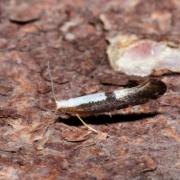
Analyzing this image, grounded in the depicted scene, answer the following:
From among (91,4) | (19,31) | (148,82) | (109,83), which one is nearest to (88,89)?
(109,83)

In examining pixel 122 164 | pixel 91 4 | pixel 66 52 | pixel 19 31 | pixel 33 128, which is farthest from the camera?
pixel 91 4

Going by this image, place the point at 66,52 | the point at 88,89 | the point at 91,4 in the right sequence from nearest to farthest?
the point at 88,89, the point at 66,52, the point at 91,4

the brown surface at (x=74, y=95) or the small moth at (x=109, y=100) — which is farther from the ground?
the small moth at (x=109, y=100)

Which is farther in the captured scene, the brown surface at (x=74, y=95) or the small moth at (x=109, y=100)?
the small moth at (x=109, y=100)

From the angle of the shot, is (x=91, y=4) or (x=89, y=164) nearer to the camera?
(x=89, y=164)

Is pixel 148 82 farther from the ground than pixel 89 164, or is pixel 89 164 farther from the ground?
pixel 148 82

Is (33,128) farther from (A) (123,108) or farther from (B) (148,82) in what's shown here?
(B) (148,82)
